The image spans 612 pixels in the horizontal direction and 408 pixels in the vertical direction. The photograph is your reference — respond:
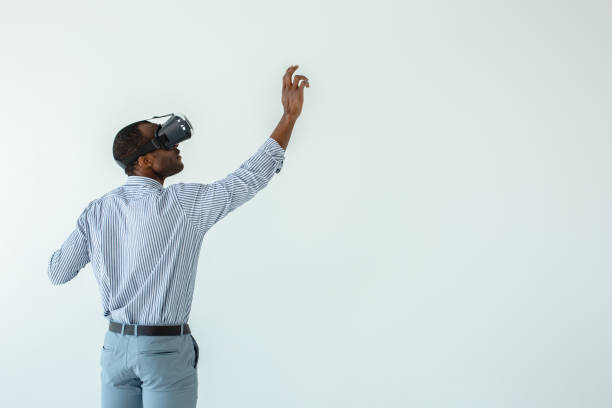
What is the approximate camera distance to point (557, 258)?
103 inches

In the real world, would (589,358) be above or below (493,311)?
below

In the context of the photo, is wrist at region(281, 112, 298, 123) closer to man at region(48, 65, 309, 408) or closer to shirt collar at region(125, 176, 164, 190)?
man at region(48, 65, 309, 408)

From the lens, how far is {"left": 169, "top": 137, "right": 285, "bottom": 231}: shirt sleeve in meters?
1.78

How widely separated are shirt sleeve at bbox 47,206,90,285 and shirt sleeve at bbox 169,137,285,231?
320 mm

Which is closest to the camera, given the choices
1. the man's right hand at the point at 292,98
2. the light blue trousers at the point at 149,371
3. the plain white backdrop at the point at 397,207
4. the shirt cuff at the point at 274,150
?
the light blue trousers at the point at 149,371

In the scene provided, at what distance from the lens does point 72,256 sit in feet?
6.22

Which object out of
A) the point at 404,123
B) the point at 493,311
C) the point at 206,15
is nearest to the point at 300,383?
the point at 493,311

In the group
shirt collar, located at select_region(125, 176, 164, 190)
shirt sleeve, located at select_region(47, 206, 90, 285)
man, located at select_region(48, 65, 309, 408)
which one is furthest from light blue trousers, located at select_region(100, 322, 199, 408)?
shirt collar, located at select_region(125, 176, 164, 190)

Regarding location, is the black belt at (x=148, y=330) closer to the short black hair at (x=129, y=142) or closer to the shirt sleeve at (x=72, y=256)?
the shirt sleeve at (x=72, y=256)

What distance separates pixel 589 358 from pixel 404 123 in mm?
1232

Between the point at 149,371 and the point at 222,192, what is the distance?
524 millimetres

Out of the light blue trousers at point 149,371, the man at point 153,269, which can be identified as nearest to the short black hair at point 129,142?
the man at point 153,269

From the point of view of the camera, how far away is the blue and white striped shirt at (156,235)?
175 centimetres

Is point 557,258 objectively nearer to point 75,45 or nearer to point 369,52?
point 369,52
